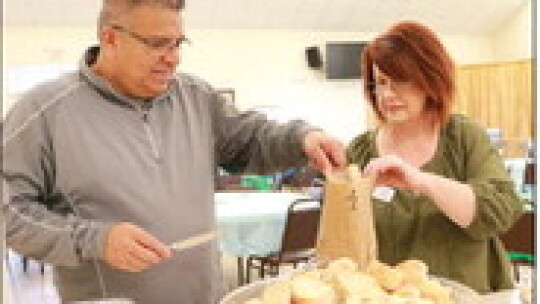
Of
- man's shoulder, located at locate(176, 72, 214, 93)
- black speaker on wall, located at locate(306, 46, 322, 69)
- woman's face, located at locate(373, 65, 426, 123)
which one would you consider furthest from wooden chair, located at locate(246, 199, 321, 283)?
black speaker on wall, located at locate(306, 46, 322, 69)

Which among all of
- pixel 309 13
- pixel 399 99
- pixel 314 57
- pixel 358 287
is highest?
pixel 309 13

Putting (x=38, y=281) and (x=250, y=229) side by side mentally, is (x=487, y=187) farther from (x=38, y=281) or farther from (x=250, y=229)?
(x=38, y=281)

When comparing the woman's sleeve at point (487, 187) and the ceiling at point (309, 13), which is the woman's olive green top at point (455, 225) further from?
the ceiling at point (309, 13)

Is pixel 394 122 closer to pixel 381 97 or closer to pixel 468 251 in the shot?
pixel 381 97

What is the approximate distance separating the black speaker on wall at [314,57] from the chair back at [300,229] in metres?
6.13

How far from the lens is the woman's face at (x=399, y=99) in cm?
137

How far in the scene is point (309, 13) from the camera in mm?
8727

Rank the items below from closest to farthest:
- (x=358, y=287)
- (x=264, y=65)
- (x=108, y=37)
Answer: (x=358, y=287) → (x=108, y=37) → (x=264, y=65)

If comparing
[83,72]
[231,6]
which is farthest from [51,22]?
[83,72]

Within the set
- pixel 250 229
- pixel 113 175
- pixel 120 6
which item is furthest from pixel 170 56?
pixel 250 229

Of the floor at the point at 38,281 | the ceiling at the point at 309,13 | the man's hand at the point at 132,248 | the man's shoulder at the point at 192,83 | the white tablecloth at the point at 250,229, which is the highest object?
the ceiling at the point at 309,13

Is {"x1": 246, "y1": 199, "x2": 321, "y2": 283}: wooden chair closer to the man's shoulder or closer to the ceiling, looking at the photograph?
the man's shoulder

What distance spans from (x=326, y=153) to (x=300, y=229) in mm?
1985

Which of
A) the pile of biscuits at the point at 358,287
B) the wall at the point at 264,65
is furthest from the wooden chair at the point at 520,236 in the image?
the wall at the point at 264,65
